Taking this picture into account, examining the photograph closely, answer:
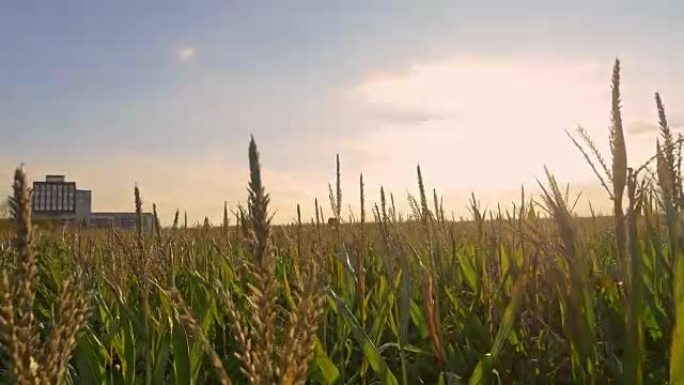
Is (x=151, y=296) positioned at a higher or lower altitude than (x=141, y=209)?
lower

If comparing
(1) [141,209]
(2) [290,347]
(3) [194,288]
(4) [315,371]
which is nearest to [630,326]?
(2) [290,347]

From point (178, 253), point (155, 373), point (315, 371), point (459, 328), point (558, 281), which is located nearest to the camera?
point (558, 281)

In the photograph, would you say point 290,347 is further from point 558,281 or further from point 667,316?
point 667,316

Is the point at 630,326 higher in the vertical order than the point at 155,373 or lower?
higher

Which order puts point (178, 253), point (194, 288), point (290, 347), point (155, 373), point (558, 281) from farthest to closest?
1. point (178, 253)
2. point (194, 288)
3. point (155, 373)
4. point (558, 281)
5. point (290, 347)

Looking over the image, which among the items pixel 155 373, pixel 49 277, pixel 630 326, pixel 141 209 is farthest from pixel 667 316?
pixel 49 277

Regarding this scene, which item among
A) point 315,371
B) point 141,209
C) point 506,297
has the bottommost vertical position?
point 315,371

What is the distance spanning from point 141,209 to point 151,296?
1.24 metres

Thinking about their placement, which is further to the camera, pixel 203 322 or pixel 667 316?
pixel 203 322

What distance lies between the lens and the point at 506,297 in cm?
238

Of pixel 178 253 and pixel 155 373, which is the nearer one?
pixel 155 373

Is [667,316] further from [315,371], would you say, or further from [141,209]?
[141,209]

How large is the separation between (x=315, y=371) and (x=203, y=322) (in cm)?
66

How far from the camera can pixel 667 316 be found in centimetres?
199
